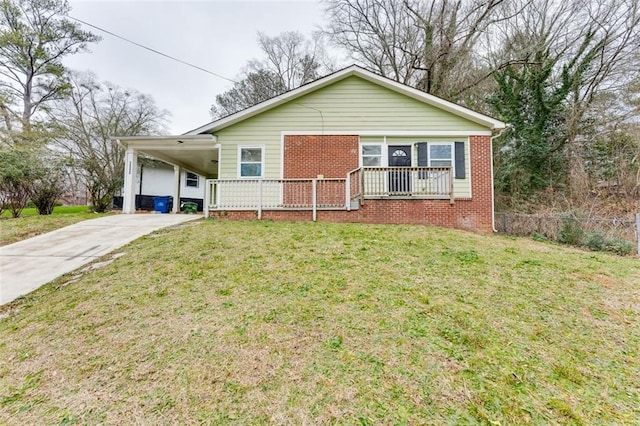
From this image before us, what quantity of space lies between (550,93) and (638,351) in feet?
47.9

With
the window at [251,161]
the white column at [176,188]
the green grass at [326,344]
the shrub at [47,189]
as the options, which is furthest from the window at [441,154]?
the shrub at [47,189]

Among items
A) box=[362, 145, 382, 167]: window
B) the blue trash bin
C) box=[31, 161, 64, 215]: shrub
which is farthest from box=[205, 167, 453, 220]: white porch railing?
the blue trash bin

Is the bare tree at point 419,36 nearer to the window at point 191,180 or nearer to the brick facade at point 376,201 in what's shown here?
the brick facade at point 376,201

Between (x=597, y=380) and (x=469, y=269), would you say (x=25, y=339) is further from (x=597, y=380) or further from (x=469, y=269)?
(x=469, y=269)

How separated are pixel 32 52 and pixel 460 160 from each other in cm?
2539

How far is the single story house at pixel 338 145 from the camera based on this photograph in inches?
359

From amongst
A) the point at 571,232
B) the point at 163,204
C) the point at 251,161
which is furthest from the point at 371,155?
the point at 163,204

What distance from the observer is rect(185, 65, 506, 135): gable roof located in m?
9.52

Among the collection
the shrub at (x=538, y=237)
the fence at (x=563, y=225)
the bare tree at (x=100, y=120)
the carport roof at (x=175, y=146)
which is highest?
the bare tree at (x=100, y=120)

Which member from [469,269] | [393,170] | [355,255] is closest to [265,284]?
[355,255]

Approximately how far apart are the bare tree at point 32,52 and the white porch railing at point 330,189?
1641 cm

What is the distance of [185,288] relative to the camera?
3680 mm

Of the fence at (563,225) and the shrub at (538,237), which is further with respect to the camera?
the shrub at (538,237)

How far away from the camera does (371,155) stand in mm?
9867
